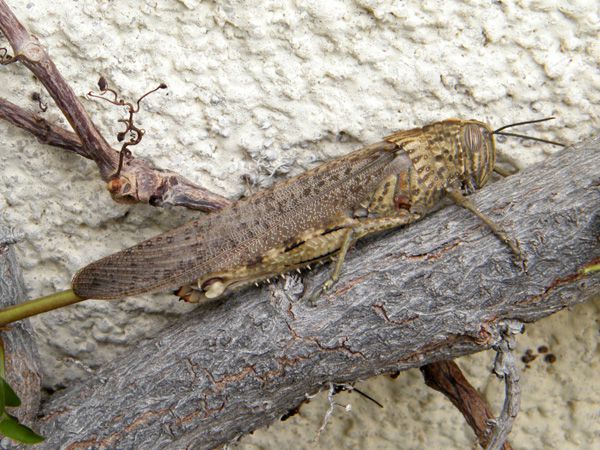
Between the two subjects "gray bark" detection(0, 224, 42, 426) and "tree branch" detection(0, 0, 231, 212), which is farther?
"gray bark" detection(0, 224, 42, 426)

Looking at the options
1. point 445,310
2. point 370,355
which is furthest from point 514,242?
point 370,355

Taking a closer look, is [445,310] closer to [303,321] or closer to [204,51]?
[303,321]

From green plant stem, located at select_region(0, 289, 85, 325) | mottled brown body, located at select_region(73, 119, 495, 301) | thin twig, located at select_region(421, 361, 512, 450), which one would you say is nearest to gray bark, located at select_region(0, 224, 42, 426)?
green plant stem, located at select_region(0, 289, 85, 325)

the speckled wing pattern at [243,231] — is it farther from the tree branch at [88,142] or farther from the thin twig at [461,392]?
the thin twig at [461,392]

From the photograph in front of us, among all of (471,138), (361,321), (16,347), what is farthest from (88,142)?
(471,138)

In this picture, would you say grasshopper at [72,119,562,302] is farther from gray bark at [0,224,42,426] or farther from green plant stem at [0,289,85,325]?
gray bark at [0,224,42,426]

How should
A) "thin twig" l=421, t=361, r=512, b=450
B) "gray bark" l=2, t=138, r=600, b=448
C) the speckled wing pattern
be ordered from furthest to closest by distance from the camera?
"thin twig" l=421, t=361, r=512, b=450, the speckled wing pattern, "gray bark" l=2, t=138, r=600, b=448

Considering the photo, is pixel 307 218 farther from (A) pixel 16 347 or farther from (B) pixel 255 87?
(A) pixel 16 347
